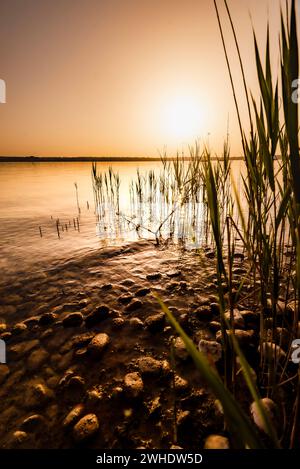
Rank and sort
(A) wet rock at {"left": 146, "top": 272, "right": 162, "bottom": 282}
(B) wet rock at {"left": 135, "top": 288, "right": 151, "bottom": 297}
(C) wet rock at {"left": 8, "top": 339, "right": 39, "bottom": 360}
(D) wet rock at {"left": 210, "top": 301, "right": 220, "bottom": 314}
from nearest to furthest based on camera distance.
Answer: (C) wet rock at {"left": 8, "top": 339, "right": 39, "bottom": 360} → (D) wet rock at {"left": 210, "top": 301, "right": 220, "bottom": 314} → (B) wet rock at {"left": 135, "top": 288, "right": 151, "bottom": 297} → (A) wet rock at {"left": 146, "top": 272, "right": 162, "bottom": 282}

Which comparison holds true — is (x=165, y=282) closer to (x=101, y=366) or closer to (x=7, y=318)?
(x=101, y=366)

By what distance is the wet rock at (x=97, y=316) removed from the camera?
2.33 m

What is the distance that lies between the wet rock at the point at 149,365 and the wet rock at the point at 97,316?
0.66 meters

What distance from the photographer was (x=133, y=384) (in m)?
1.62

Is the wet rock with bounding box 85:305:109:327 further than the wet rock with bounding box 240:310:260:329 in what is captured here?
Yes

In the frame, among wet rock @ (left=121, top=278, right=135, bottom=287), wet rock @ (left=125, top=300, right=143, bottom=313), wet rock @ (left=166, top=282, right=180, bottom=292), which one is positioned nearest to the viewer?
wet rock @ (left=125, top=300, right=143, bottom=313)

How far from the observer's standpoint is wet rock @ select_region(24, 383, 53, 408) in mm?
1584

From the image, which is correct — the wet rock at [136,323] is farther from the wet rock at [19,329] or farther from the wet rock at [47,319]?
the wet rock at [19,329]

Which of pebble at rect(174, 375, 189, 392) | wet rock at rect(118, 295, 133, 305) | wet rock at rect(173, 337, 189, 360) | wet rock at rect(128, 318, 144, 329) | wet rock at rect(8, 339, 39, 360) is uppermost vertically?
wet rock at rect(118, 295, 133, 305)

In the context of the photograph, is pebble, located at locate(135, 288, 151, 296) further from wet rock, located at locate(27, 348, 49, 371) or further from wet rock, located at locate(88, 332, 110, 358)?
wet rock, located at locate(27, 348, 49, 371)

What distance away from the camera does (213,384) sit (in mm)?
568

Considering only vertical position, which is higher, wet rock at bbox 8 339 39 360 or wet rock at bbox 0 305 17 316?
wet rock at bbox 0 305 17 316

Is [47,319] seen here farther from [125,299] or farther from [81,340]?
[125,299]

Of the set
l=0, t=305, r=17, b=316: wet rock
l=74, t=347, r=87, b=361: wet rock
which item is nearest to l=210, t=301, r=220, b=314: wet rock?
l=74, t=347, r=87, b=361: wet rock
